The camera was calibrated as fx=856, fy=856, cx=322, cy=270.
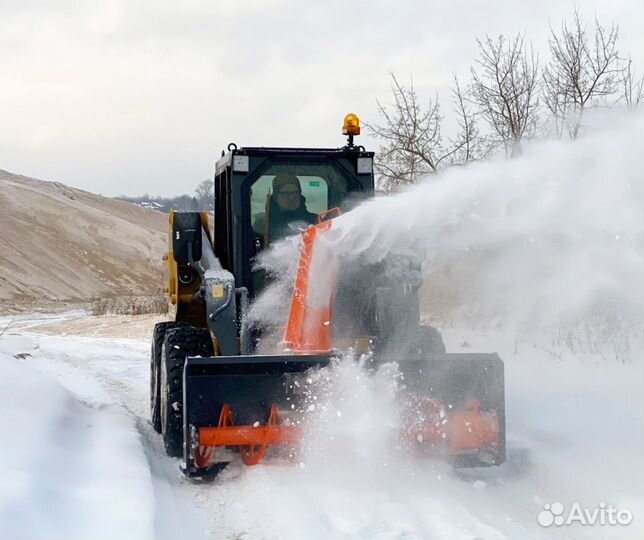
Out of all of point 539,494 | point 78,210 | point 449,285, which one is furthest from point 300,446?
point 78,210

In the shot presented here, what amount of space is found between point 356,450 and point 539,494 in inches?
49.4

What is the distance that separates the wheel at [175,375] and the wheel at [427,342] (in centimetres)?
170

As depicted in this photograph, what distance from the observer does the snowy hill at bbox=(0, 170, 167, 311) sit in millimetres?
46812

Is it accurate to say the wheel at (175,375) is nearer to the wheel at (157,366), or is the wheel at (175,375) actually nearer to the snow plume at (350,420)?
the wheel at (157,366)

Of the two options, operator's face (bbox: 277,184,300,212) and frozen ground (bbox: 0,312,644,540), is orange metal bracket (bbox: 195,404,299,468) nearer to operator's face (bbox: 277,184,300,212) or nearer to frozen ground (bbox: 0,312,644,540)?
frozen ground (bbox: 0,312,644,540)

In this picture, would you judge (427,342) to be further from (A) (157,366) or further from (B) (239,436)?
(A) (157,366)

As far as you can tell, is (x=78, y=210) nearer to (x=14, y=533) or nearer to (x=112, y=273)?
(x=112, y=273)

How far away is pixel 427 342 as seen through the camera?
709 centimetres

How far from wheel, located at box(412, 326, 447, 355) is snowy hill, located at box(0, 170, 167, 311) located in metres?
32.6

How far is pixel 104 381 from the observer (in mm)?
11672

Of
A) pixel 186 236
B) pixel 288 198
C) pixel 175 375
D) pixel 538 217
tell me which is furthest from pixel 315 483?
pixel 186 236

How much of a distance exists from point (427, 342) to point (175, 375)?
207 centimetres

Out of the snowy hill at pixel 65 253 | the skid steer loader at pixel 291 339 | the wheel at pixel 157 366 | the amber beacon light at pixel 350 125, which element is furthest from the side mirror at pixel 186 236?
the snowy hill at pixel 65 253

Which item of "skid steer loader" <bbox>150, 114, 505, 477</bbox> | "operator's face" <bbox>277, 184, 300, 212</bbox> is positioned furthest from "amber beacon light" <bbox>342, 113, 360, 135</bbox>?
"operator's face" <bbox>277, 184, 300, 212</bbox>
